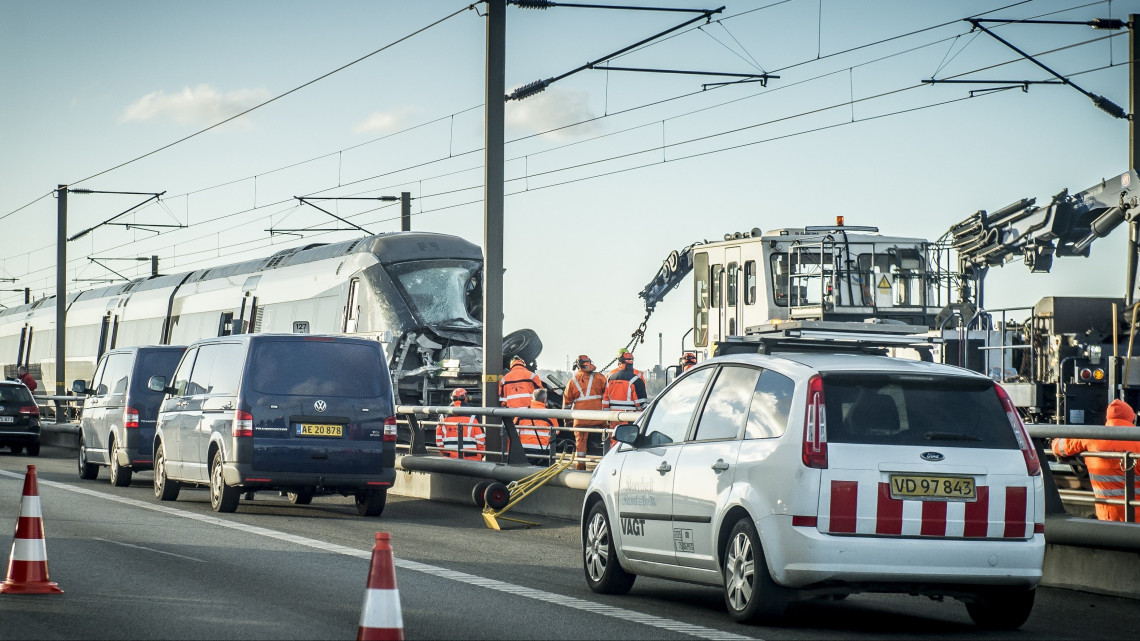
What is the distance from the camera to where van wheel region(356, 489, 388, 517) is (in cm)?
1667

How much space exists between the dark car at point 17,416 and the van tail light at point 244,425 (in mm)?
17075

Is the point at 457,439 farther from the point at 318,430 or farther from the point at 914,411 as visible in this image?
the point at 914,411

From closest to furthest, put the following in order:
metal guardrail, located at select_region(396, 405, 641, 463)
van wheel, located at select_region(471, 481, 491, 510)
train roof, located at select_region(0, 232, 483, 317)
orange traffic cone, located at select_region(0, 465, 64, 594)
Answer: orange traffic cone, located at select_region(0, 465, 64, 594), metal guardrail, located at select_region(396, 405, 641, 463), van wheel, located at select_region(471, 481, 491, 510), train roof, located at select_region(0, 232, 483, 317)

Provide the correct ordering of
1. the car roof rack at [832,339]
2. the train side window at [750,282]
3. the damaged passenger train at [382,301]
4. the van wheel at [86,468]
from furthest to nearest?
the damaged passenger train at [382,301]
the van wheel at [86,468]
the train side window at [750,282]
the car roof rack at [832,339]

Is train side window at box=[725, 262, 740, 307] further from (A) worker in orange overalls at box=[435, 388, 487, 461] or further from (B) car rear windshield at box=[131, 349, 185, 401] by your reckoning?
(B) car rear windshield at box=[131, 349, 185, 401]

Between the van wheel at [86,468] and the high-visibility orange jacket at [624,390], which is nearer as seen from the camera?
the high-visibility orange jacket at [624,390]

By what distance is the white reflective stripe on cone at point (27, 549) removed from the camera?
372 inches

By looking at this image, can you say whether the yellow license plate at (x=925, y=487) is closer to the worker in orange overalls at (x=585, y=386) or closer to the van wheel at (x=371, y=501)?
the van wheel at (x=371, y=501)

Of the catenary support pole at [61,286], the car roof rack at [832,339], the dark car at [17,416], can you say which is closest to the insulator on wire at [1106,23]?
the car roof rack at [832,339]

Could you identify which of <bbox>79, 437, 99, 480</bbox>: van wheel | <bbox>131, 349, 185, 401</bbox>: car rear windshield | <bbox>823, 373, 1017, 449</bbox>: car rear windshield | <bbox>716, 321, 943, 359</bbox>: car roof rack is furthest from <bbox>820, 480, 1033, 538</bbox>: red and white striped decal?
<bbox>79, 437, 99, 480</bbox>: van wheel

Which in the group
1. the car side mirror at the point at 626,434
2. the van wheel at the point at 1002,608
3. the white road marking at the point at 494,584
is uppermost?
the car side mirror at the point at 626,434

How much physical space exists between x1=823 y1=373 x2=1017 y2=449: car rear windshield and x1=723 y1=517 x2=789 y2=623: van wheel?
0.73 metres

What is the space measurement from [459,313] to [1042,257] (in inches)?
424

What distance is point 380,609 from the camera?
6184mm
